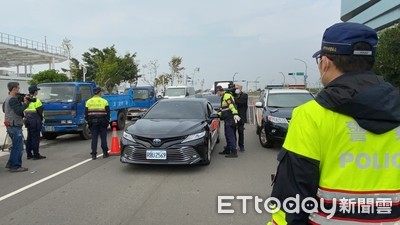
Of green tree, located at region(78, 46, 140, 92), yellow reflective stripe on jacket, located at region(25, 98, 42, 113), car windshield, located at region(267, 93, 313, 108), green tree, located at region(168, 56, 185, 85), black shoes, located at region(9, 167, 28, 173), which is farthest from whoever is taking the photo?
green tree, located at region(168, 56, 185, 85)

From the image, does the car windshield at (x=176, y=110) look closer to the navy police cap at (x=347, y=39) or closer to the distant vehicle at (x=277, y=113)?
the distant vehicle at (x=277, y=113)

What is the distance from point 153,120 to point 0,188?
340 centimetres

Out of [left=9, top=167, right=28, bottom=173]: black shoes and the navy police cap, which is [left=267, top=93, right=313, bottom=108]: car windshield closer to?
[left=9, top=167, right=28, bottom=173]: black shoes

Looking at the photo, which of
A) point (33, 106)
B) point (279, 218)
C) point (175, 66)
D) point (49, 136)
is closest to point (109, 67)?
point (175, 66)

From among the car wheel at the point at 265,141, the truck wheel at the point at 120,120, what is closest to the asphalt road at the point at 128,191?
the car wheel at the point at 265,141

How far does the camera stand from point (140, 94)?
2116 cm

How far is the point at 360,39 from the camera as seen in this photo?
5.37 ft

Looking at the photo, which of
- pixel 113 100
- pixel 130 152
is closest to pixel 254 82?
pixel 113 100

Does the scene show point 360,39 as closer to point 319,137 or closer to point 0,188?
point 319,137

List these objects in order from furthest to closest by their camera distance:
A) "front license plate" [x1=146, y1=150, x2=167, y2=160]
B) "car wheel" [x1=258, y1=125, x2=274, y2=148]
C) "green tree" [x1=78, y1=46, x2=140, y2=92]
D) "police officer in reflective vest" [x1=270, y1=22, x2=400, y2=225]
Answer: "green tree" [x1=78, y1=46, x2=140, y2=92]
"car wheel" [x1=258, y1=125, x2=274, y2=148]
"front license plate" [x1=146, y1=150, x2=167, y2=160]
"police officer in reflective vest" [x1=270, y1=22, x2=400, y2=225]

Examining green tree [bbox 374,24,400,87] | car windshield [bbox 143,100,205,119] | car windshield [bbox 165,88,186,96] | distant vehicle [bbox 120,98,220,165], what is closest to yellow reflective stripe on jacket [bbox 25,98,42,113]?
car windshield [bbox 143,100,205,119]

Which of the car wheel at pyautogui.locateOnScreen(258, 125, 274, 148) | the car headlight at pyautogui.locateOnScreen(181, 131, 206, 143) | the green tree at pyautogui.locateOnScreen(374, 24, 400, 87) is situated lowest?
the car wheel at pyautogui.locateOnScreen(258, 125, 274, 148)

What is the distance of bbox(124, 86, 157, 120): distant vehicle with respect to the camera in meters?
20.2

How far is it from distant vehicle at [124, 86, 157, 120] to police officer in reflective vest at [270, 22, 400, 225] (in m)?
18.6
